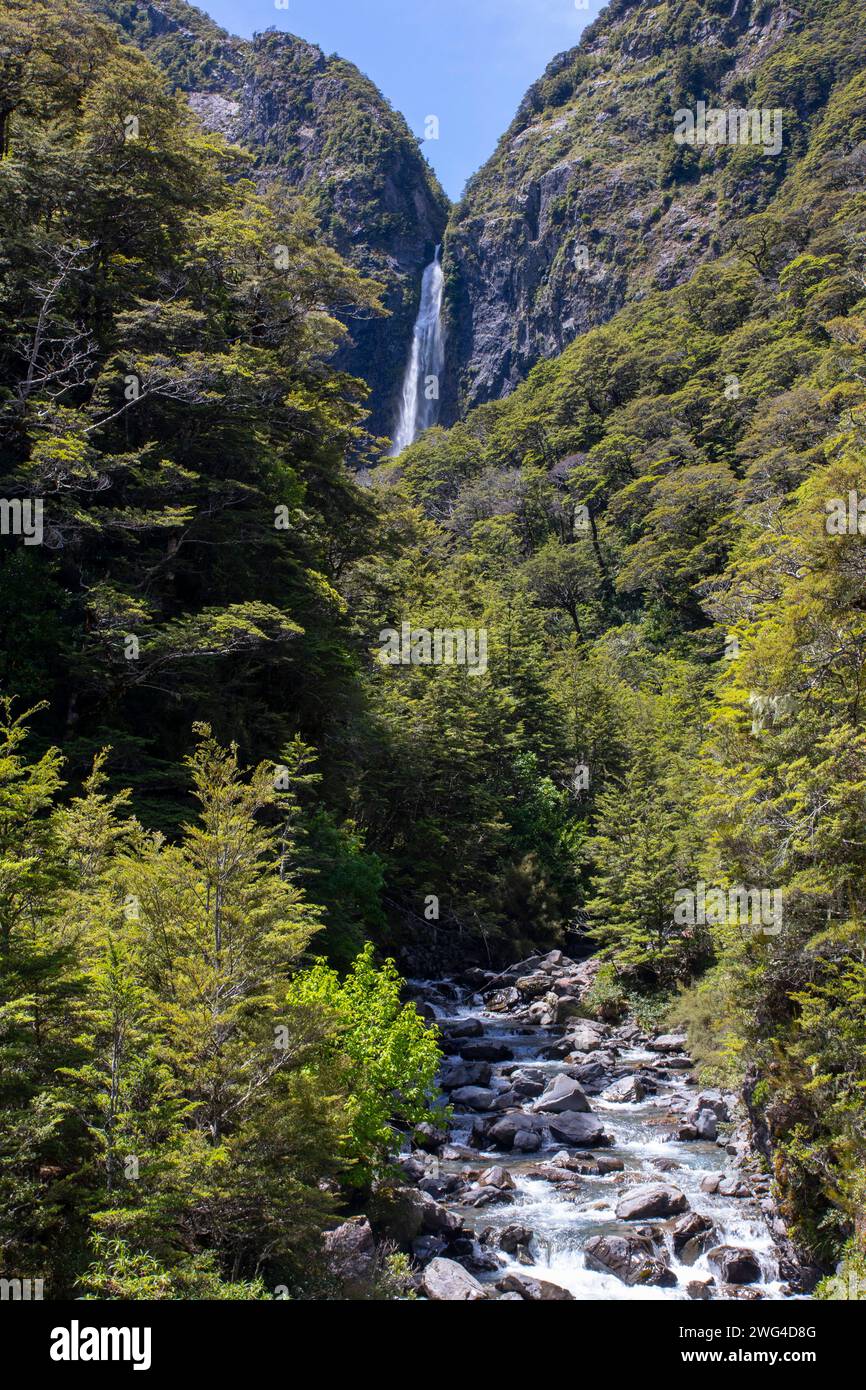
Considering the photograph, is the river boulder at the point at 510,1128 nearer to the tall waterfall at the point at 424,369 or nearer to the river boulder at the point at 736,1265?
the river boulder at the point at 736,1265

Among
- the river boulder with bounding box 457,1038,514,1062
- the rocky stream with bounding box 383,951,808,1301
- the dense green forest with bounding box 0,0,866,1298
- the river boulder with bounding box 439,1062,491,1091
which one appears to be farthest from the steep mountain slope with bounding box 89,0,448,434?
the river boulder with bounding box 439,1062,491,1091

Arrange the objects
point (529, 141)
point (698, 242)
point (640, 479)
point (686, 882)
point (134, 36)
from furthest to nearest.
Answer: point (134, 36) → point (529, 141) → point (698, 242) → point (640, 479) → point (686, 882)

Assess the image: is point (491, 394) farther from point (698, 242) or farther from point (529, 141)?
point (529, 141)

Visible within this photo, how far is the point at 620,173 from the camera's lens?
4060 inches

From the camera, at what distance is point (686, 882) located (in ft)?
85.3

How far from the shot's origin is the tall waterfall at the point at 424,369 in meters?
108

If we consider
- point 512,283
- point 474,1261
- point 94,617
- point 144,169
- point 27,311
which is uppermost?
point 512,283

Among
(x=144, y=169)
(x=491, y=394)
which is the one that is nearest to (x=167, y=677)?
(x=144, y=169)

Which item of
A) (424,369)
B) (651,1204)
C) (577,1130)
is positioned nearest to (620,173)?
(424,369)

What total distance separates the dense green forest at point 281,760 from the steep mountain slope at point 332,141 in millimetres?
79229

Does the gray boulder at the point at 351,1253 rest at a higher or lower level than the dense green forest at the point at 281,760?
lower

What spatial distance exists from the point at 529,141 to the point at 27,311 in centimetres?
13079

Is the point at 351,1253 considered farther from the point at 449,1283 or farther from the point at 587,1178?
the point at 587,1178

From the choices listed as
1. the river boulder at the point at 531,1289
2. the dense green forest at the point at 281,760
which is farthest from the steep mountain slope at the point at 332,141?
the river boulder at the point at 531,1289
